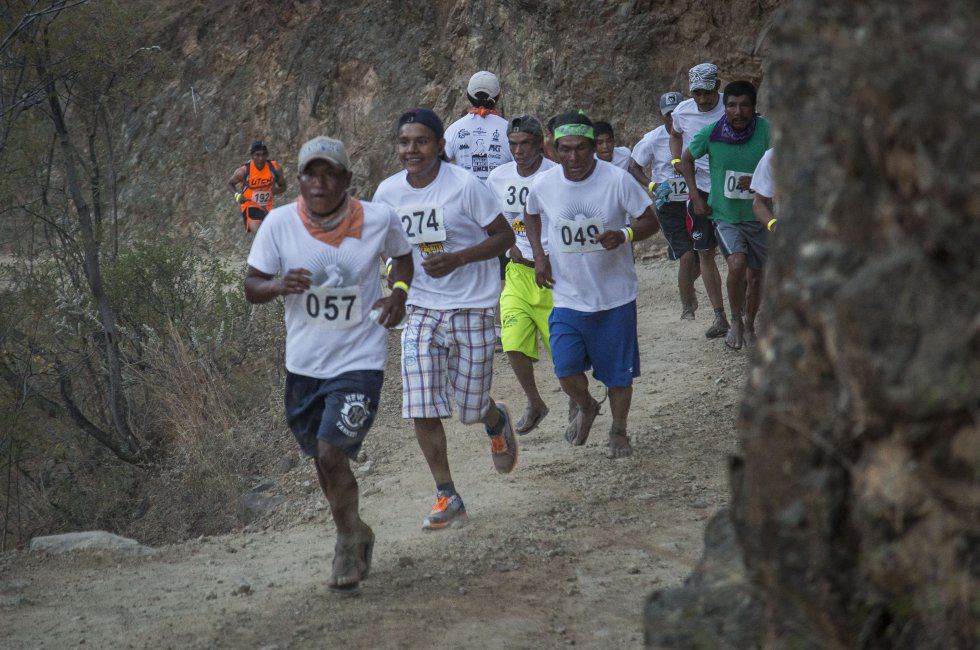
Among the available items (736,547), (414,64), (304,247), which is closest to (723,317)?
(304,247)

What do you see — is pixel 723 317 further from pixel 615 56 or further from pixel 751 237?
pixel 615 56

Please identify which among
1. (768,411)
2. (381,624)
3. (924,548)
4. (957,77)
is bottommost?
(381,624)

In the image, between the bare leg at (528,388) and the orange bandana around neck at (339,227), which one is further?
the bare leg at (528,388)

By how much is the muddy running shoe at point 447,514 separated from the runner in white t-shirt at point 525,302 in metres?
1.63

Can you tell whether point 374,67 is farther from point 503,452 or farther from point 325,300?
point 325,300

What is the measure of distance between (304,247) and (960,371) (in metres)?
3.47

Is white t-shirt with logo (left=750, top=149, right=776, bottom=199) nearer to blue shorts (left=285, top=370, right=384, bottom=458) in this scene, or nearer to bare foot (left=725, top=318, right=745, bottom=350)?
→ bare foot (left=725, top=318, right=745, bottom=350)

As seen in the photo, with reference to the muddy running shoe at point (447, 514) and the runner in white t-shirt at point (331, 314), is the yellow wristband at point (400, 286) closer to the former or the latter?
the runner in white t-shirt at point (331, 314)

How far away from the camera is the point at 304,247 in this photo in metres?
5.24

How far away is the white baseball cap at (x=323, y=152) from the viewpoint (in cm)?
519

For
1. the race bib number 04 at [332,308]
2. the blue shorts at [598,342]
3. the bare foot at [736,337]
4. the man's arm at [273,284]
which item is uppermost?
the man's arm at [273,284]

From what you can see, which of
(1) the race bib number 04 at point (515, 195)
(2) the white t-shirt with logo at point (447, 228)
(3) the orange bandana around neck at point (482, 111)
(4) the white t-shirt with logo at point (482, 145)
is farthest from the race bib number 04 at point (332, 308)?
(3) the orange bandana around neck at point (482, 111)

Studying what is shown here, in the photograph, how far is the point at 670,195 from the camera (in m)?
10.6

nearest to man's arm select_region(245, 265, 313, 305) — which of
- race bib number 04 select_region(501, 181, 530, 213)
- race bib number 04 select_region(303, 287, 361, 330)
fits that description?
race bib number 04 select_region(303, 287, 361, 330)
